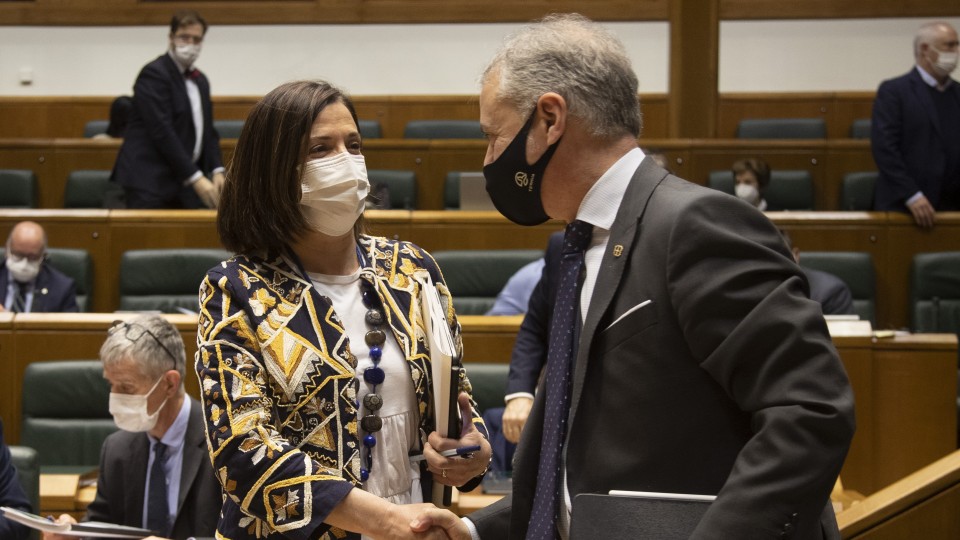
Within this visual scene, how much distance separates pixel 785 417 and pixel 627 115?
42 cm

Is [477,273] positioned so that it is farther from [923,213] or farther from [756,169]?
[923,213]

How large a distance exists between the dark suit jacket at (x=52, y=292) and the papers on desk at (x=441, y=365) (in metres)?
3.70

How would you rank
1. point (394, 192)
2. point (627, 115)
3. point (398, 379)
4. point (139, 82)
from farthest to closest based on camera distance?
point (394, 192)
point (139, 82)
point (398, 379)
point (627, 115)

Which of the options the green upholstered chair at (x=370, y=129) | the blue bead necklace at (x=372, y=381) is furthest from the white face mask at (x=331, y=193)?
the green upholstered chair at (x=370, y=129)

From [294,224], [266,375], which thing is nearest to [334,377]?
[266,375]

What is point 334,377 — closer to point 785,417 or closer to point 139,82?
point 785,417

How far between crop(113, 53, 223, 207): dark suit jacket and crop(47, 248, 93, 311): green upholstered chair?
66 centimetres

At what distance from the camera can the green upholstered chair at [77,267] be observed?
5223mm

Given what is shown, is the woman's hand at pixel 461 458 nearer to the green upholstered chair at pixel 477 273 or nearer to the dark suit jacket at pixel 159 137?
the green upholstered chair at pixel 477 273

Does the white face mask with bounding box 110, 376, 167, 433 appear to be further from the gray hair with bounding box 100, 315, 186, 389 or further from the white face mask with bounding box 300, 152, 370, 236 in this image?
the white face mask with bounding box 300, 152, 370, 236

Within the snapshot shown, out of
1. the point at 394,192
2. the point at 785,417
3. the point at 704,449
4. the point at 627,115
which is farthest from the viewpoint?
the point at 394,192

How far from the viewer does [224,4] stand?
896 cm

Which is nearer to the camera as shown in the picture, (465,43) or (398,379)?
(398,379)

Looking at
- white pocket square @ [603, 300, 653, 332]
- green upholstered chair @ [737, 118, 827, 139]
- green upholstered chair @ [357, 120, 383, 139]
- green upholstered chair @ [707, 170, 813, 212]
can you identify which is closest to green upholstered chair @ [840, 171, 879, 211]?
green upholstered chair @ [707, 170, 813, 212]
